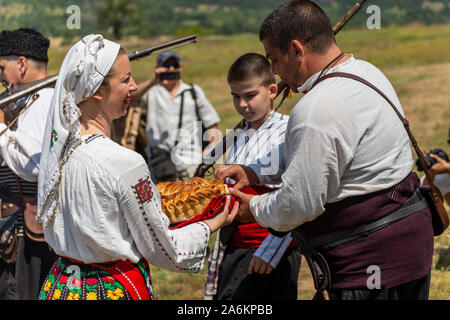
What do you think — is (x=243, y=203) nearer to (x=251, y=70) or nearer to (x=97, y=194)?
(x=97, y=194)

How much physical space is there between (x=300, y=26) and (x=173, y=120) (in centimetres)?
546

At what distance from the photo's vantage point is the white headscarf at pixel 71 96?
2.78 m

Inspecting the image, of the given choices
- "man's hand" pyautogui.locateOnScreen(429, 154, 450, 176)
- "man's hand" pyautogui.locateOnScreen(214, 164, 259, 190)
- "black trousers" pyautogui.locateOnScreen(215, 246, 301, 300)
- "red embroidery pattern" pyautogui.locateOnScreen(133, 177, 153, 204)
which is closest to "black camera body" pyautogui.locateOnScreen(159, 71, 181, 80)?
"man's hand" pyautogui.locateOnScreen(429, 154, 450, 176)

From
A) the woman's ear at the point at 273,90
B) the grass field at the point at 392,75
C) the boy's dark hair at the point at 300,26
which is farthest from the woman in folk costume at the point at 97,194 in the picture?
the grass field at the point at 392,75

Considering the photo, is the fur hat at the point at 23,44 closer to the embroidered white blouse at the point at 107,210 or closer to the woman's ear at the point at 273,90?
the woman's ear at the point at 273,90

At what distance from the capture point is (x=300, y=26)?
9.51ft

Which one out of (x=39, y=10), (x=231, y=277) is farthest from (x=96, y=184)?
(x=39, y=10)

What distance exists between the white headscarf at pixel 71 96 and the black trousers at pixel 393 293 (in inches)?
55.1

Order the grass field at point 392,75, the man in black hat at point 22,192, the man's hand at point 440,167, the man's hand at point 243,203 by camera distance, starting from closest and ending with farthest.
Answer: the man's hand at point 243,203 < the man in black hat at point 22,192 < the man's hand at point 440,167 < the grass field at point 392,75

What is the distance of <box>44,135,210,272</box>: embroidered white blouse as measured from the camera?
275 centimetres

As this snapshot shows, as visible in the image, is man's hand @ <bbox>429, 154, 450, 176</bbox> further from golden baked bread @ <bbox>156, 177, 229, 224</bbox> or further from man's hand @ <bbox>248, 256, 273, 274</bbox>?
golden baked bread @ <bbox>156, 177, 229, 224</bbox>

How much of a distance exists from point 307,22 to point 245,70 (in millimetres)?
1305

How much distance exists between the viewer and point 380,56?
22.2 m

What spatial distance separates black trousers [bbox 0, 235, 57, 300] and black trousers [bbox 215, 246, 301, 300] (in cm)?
135
